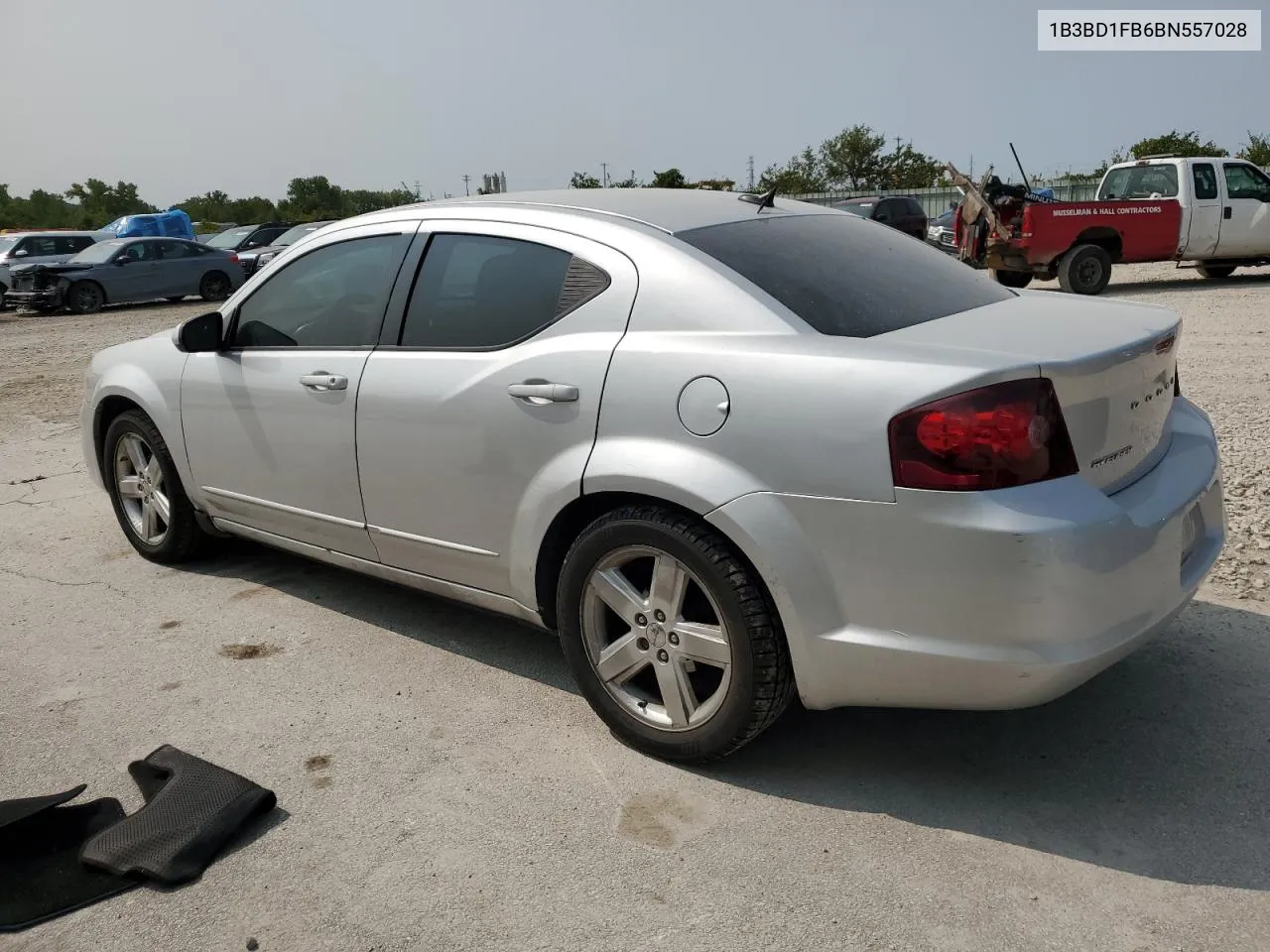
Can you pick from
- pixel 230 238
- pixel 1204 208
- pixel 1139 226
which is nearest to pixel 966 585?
pixel 1139 226

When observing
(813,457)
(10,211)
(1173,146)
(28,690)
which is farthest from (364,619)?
(10,211)

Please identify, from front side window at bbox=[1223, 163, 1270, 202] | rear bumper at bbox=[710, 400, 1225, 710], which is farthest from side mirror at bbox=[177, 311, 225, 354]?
front side window at bbox=[1223, 163, 1270, 202]

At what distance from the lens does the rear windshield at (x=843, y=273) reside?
3.13 m

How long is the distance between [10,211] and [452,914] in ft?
259

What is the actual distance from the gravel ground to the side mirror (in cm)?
111

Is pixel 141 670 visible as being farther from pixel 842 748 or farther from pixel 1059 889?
pixel 1059 889

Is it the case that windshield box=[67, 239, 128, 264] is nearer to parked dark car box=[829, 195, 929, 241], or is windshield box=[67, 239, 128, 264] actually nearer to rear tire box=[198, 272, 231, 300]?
rear tire box=[198, 272, 231, 300]

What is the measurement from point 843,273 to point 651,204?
30.1 inches

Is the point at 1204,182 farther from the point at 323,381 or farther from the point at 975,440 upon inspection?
the point at 975,440

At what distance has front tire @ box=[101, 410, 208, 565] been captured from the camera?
16.5ft

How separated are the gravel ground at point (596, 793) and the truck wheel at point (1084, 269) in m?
11.5

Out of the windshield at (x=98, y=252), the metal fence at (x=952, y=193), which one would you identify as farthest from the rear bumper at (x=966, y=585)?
the metal fence at (x=952, y=193)

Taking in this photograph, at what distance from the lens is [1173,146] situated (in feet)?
134

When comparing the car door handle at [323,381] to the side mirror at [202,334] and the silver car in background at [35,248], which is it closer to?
the side mirror at [202,334]
